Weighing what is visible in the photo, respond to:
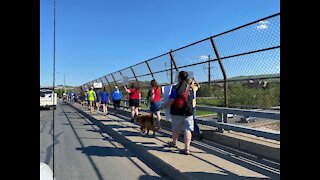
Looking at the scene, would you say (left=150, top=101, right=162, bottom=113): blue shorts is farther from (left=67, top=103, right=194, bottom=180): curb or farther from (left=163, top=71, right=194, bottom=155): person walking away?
(left=163, top=71, right=194, bottom=155): person walking away

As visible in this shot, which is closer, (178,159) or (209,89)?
(178,159)

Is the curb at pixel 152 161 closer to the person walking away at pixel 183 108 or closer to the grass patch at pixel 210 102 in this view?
the person walking away at pixel 183 108

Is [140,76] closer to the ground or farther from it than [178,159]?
farther from it

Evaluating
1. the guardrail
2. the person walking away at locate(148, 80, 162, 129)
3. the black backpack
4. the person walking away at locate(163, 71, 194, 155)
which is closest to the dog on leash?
the person walking away at locate(148, 80, 162, 129)

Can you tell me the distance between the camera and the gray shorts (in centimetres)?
710

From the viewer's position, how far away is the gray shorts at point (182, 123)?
7104mm

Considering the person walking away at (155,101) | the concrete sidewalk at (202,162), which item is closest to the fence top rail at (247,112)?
the concrete sidewalk at (202,162)

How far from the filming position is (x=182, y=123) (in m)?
7.27

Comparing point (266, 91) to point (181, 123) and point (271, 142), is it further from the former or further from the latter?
point (181, 123)

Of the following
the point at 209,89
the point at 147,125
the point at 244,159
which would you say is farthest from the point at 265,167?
the point at 147,125

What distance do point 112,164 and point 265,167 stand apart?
111 inches

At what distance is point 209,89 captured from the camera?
9617mm
